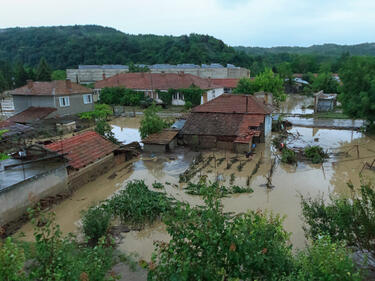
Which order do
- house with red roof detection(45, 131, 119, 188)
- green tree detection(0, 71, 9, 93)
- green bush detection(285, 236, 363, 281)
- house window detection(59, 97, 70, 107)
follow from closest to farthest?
green bush detection(285, 236, 363, 281)
house with red roof detection(45, 131, 119, 188)
house window detection(59, 97, 70, 107)
green tree detection(0, 71, 9, 93)

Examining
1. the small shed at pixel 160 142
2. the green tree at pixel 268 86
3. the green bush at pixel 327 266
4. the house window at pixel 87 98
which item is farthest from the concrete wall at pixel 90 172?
the green tree at pixel 268 86

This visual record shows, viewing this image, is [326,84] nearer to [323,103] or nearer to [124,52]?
[323,103]

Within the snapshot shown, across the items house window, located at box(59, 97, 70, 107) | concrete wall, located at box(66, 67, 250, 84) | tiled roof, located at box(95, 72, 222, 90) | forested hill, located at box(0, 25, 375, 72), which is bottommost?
house window, located at box(59, 97, 70, 107)

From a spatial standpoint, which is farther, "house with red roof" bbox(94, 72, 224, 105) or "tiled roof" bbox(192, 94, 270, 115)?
"house with red roof" bbox(94, 72, 224, 105)

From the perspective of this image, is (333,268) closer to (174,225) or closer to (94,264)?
(174,225)

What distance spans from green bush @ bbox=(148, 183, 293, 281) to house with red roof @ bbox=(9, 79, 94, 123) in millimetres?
27357

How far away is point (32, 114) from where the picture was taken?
29484 millimetres

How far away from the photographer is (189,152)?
22.8m

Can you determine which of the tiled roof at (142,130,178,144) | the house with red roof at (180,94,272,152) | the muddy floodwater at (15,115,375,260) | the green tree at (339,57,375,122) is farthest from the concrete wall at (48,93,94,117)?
the green tree at (339,57,375,122)

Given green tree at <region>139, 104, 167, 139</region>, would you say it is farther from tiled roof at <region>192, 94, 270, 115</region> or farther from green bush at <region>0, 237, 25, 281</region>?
green bush at <region>0, 237, 25, 281</region>

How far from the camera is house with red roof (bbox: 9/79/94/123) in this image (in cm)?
2959

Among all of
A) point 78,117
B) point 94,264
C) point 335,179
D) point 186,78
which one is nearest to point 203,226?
point 94,264

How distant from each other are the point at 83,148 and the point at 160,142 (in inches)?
261

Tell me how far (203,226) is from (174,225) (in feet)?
1.88
